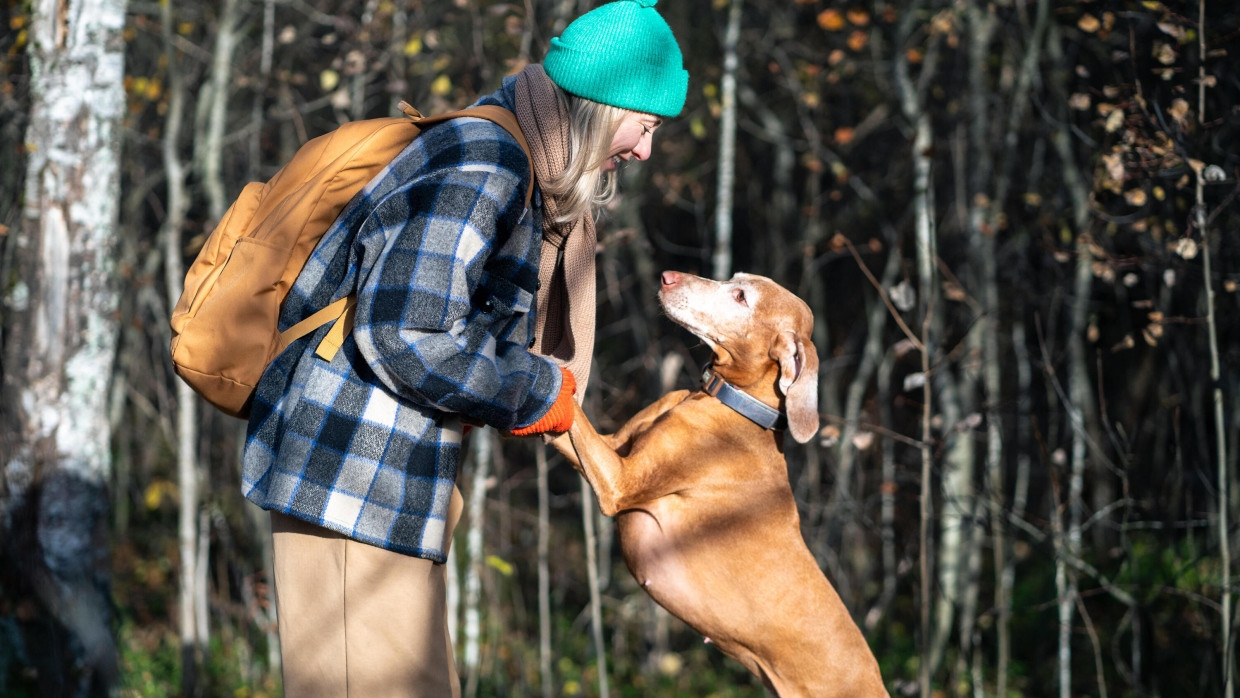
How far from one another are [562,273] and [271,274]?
822 mm

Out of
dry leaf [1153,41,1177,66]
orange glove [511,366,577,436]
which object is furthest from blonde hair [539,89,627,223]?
dry leaf [1153,41,1177,66]

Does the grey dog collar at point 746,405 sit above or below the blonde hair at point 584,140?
below

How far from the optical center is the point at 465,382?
78.7 inches

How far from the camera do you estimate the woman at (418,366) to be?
199 centimetres

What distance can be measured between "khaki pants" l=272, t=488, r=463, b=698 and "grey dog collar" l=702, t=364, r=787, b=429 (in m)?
1.28

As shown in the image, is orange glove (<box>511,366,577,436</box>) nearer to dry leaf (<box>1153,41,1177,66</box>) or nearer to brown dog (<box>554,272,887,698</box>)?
brown dog (<box>554,272,887,698</box>)

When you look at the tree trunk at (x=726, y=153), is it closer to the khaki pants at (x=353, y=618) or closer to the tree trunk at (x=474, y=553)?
the tree trunk at (x=474, y=553)

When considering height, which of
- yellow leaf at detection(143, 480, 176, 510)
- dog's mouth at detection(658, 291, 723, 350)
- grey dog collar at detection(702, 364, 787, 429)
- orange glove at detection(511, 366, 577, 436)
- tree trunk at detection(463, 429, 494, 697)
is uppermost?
dog's mouth at detection(658, 291, 723, 350)

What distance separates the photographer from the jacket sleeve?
1.96 meters

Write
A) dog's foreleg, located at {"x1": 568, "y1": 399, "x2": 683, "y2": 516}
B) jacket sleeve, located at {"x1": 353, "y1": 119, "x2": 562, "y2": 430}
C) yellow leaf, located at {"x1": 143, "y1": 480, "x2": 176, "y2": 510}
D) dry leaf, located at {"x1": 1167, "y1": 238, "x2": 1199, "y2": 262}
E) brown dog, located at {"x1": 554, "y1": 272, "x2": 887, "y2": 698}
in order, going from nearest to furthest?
jacket sleeve, located at {"x1": 353, "y1": 119, "x2": 562, "y2": 430}, dog's foreleg, located at {"x1": 568, "y1": 399, "x2": 683, "y2": 516}, brown dog, located at {"x1": 554, "y1": 272, "x2": 887, "y2": 698}, dry leaf, located at {"x1": 1167, "y1": 238, "x2": 1199, "y2": 262}, yellow leaf, located at {"x1": 143, "y1": 480, "x2": 176, "y2": 510}

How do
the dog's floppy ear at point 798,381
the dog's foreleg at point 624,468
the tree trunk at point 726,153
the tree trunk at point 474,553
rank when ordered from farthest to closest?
the tree trunk at point 726,153
the tree trunk at point 474,553
the dog's floppy ear at point 798,381
the dog's foreleg at point 624,468

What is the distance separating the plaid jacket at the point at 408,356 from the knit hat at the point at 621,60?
0.27m

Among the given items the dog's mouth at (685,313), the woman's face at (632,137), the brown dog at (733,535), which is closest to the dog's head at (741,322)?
the dog's mouth at (685,313)

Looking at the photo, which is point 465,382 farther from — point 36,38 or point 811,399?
point 36,38
